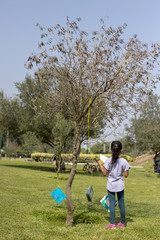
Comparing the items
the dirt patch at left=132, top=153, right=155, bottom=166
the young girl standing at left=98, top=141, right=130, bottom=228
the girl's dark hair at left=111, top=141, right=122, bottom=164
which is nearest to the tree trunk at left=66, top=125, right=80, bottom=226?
the young girl standing at left=98, top=141, right=130, bottom=228

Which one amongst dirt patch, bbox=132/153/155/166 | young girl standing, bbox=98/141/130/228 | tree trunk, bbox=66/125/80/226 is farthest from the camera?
dirt patch, bbox=132/153/155/166

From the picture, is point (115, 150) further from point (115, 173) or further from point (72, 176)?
point (72, 176)

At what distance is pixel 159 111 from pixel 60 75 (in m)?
34.1

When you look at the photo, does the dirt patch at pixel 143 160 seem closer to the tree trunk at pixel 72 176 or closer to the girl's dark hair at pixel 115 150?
the tree trunk at pixel 72 176

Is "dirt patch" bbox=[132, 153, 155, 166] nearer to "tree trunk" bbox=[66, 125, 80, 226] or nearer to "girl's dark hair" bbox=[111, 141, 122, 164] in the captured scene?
"tree trunk" bbox=[66, 125, 80, 226]

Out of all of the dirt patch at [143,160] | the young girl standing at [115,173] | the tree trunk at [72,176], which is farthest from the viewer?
the dirt patch at [143,160]

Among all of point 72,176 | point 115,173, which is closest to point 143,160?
point 72,176

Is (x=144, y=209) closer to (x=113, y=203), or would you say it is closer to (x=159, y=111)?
(x=113, y=203)

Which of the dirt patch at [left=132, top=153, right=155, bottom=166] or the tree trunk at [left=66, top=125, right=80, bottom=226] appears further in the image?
the dirt patch at [left=132, top=153, right=155, bottom=166]

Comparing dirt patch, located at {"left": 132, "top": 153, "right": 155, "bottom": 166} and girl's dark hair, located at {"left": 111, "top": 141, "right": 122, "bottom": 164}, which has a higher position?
girl's dark hair, located at {"left": 111, "top": 141, "right": 122, "bottom": 164}

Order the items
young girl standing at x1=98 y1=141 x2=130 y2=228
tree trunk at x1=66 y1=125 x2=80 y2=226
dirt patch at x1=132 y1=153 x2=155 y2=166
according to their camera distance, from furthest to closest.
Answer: dirt patch at x1=132 y1=153 x2=155 y2=166 → tree trunk at x1=66 y1=125 x2=80 y2=226 → young girl standing at x1=98 y1=141 x2=130 y2=228

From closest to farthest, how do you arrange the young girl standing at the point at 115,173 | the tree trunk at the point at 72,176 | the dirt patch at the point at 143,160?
the young girl standing at the point at 115,173 < the tree trunk at the point at 72,176 < the dirt patch at the point at 143,160

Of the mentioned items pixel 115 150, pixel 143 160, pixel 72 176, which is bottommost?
pixel 143 160

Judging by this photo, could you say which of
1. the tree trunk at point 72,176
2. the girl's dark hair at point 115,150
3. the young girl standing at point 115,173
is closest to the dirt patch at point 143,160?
the tree trunk at point 72,176
